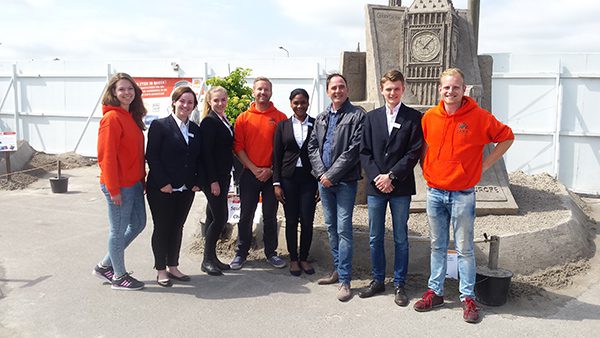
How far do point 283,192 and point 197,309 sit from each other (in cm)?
130

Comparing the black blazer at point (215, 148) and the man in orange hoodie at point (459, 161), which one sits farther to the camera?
the black blazer at point (215, 148)

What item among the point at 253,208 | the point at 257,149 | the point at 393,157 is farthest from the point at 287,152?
the point at 393,157

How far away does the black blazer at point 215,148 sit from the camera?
4.54 m

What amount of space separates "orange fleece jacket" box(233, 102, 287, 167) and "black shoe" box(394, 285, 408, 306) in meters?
1.66

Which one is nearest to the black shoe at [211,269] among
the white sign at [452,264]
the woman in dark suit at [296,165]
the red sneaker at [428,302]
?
the woman in dark suit at [296,165]

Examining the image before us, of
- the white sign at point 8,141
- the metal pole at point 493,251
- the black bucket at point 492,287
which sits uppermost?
the white sign at point 8,141

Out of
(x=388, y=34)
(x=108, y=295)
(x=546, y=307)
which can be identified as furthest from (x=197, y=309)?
(x=388, y=34)

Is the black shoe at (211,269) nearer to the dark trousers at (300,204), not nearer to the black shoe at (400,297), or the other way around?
the dark trousers at (300,204)

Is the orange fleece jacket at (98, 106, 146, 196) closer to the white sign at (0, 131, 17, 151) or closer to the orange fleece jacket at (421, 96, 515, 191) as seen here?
the orange fleece jacket at (421, 96, 515, 191)

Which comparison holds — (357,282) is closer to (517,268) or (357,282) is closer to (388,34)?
(517,268)

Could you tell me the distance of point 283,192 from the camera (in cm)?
466

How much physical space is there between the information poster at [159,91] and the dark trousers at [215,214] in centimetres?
769

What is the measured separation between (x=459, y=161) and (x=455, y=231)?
55cm

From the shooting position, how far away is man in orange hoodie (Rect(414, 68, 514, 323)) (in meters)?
3.76
